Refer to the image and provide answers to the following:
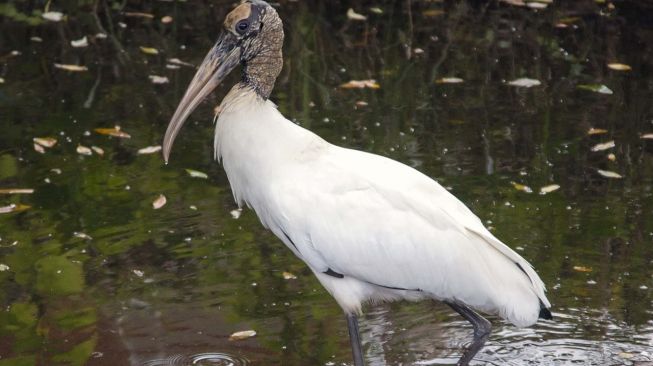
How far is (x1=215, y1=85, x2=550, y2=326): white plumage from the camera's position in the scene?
500 cm

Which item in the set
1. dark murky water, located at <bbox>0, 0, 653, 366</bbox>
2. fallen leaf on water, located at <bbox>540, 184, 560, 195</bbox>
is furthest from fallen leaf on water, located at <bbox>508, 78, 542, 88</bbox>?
Result: fallen leaf on water, located at <bbox>540, 184, 560, 195</bbox>

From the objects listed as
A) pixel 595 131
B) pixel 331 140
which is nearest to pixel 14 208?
pixel 331 140

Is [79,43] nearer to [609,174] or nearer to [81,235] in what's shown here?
[81,235]

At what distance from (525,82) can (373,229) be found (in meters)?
5.04

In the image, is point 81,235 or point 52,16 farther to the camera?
point 52,16

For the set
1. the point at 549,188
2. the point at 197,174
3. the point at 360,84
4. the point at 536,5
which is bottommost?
the point at 197,174

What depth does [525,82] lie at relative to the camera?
9781mm

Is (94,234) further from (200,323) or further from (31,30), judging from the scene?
(31,30)

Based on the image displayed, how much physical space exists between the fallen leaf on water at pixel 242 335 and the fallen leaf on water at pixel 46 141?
2960 mm

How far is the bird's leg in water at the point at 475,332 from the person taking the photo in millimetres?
5246

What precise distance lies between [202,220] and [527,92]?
3.53 meters

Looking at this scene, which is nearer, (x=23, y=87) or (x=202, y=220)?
(x=202, y=220)

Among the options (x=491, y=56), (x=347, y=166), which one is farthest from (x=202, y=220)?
(x=491, y=56)

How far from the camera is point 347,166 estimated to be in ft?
16.7
